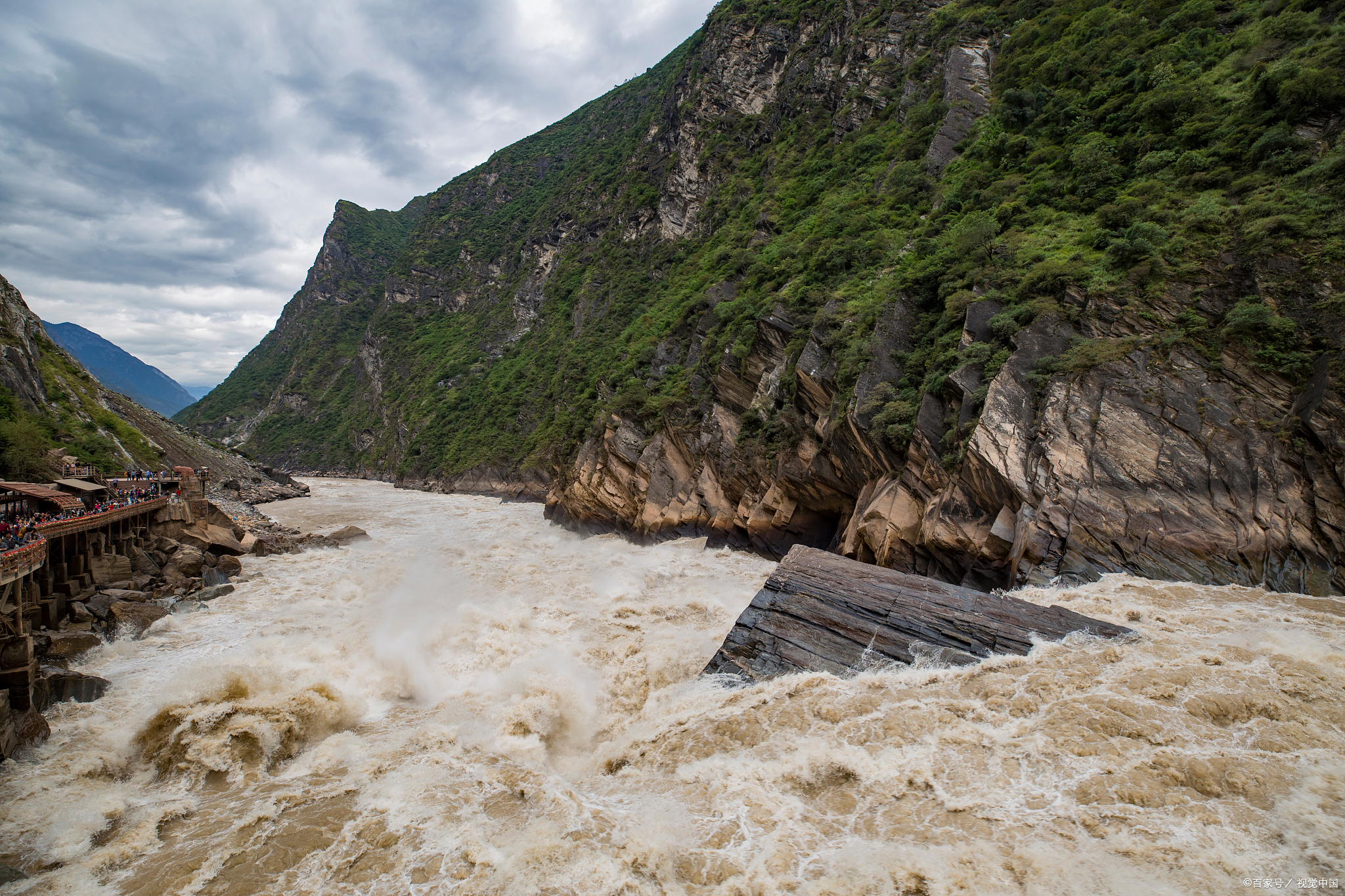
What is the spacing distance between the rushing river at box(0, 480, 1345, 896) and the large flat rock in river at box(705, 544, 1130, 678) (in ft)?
1.72

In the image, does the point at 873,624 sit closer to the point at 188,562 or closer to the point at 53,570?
the point at 53,570

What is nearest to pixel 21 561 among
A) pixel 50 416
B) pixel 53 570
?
pixel 53 570

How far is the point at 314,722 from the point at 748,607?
892 cm

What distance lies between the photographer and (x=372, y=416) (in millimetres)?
93938

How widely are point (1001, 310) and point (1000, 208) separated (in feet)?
21.0

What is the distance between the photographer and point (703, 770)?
775cm

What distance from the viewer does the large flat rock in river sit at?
958cm

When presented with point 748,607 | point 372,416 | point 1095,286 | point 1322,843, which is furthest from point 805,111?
point 372,416

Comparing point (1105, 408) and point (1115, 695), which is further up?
point (1105, 408)

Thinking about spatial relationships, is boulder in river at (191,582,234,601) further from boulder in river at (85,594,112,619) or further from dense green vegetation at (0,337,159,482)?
dense green vegetation at (0,337,159,482)

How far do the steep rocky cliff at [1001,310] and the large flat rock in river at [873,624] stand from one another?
11.5 feet

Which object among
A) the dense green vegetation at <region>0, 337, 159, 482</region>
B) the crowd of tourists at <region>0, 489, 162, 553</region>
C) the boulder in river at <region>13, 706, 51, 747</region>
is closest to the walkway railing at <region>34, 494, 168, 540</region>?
the crowd of tourists at <region>0, 489, 162, 553</region>

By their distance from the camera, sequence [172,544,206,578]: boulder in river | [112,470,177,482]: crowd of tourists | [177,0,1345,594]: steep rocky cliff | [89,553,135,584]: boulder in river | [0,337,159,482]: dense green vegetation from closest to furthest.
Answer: [177,0,1345,594]: steep rocky cliff, [89,553,135,584]: boulder in river, [172,544,206,578]: boulder in river, [0,337,159,482]: dense green vegetation, [112,470,177,482]: crowd of tourists

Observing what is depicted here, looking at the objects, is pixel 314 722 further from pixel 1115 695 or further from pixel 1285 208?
pixel 1285 208
